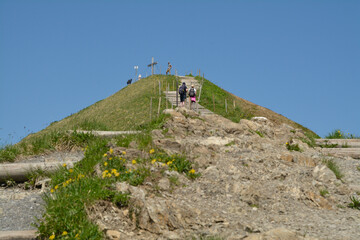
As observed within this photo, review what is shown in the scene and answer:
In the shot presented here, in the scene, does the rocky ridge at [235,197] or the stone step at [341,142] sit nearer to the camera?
the rocky ridge at [235,197]

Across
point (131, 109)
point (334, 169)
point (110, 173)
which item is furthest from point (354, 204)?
point (131, 109)

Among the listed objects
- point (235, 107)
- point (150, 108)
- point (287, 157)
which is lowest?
point (287, 157)

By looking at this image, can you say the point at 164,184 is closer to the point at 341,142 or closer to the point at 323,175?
the point at 323,175

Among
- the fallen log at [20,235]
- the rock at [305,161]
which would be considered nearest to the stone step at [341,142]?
the rock at [305,161]

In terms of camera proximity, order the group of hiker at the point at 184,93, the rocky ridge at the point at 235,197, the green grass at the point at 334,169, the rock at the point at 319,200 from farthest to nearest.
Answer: the group of hiker at the point at 184,93 → the green grass at the point at 334,169 → the rock at the point at 319,200 → the rocky ridge at the point at 235,197

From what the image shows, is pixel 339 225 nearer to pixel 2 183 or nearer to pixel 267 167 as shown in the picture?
pixel 267 167

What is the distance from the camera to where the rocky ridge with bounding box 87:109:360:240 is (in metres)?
6.49

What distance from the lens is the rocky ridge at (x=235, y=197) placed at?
255 inches

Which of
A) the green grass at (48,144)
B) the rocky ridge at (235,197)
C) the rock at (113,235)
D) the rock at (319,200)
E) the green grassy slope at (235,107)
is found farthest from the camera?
the green grassy slope at (235,107)

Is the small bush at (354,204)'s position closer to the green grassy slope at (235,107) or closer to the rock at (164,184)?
the rock at (164,184)

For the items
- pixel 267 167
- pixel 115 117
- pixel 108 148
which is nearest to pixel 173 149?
pixel 108 148

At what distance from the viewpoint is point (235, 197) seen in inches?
309

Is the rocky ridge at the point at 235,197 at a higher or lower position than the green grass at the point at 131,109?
lower

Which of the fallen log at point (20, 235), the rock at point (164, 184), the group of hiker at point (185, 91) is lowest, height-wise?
the fallen log at point (20, 235)
